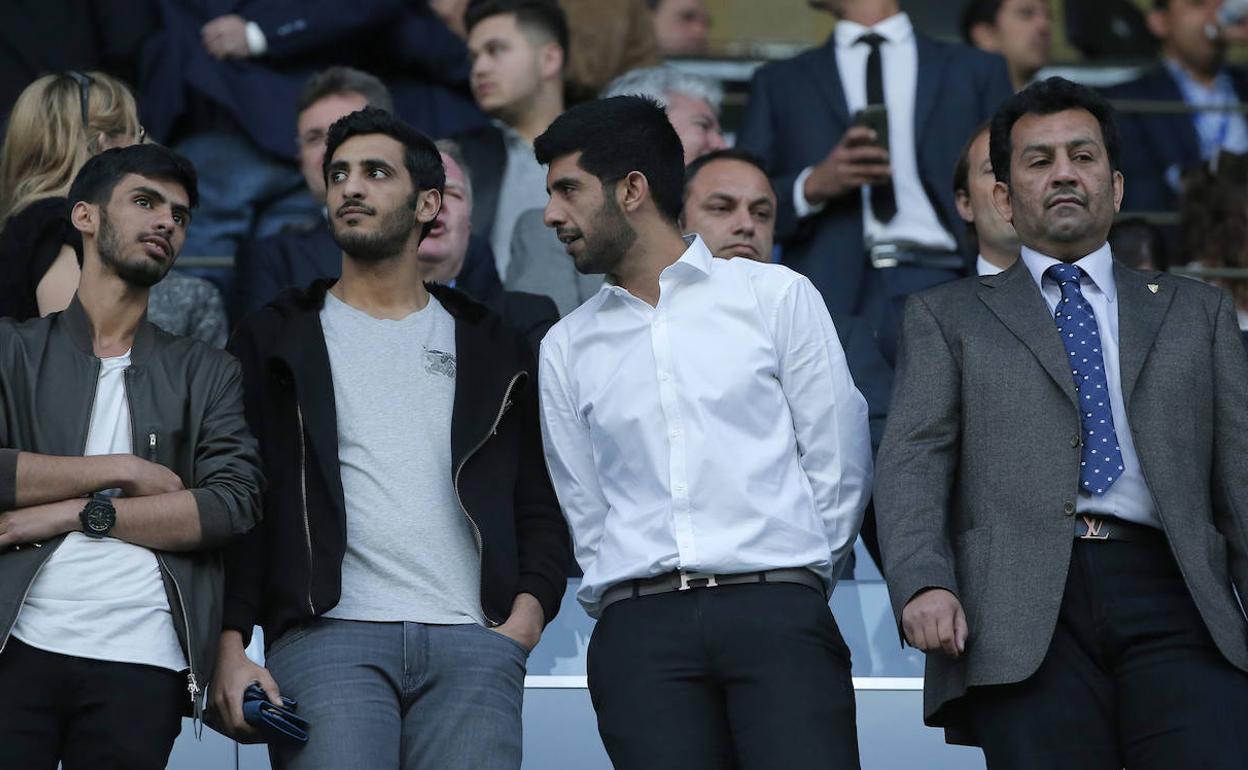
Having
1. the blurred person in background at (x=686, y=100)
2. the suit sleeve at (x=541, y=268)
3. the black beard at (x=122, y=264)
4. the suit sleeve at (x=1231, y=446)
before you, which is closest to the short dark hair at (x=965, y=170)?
the blurred person in background at (x=686, y=100)

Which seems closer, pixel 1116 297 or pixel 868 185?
pixel 1116 297

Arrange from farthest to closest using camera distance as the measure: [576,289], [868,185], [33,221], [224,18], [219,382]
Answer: [224,18], [868,185], [576,289], [33,221], [219,382]

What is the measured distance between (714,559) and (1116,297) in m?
0.95

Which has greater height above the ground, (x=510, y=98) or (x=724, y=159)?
(x=510, y=98)

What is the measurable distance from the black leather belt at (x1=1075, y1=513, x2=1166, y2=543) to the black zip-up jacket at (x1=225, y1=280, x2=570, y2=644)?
1.11 m

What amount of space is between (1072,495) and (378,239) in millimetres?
1561

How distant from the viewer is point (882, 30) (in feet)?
23.2

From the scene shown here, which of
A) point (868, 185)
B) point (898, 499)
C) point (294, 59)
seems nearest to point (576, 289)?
point (868, 185)

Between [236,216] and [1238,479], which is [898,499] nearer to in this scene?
[1238,479]

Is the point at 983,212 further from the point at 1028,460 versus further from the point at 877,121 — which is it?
the point at 1028,460

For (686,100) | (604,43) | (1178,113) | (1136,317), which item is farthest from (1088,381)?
(1178,113)

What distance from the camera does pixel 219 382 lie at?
13.6 feet

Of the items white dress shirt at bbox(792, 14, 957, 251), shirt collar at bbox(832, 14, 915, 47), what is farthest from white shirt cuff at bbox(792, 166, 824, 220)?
shirt collar at bbox(832, 14, 915, 47)

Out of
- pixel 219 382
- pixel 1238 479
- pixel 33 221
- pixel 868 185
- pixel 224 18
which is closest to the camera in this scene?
pixel 1238 479
